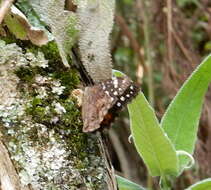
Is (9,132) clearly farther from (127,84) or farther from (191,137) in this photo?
(191,137)

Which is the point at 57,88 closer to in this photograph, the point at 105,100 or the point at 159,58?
the point at 105,100

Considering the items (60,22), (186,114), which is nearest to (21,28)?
(60,22)

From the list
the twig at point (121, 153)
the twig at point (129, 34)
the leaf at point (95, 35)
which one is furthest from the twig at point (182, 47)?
the leaf at point (95, 35)

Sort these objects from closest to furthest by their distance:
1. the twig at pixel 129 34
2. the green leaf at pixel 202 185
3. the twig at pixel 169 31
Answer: the green leaf at pixel 202 185
the twig at pixel 169 31
the twig at pixel 129 34

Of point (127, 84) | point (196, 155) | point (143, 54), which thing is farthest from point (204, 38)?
point (127, 84)

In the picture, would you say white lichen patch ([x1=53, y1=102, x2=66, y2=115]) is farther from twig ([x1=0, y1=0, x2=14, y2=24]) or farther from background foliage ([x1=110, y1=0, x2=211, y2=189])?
background foliage ([x1=110, y1=0, x2=211, y2=189])

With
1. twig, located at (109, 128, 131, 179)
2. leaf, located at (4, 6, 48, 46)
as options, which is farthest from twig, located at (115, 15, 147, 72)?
leaf, located at (4, 6, 48, 46)

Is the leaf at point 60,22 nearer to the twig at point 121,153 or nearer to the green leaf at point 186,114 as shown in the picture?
the green leaf at point 186,114
